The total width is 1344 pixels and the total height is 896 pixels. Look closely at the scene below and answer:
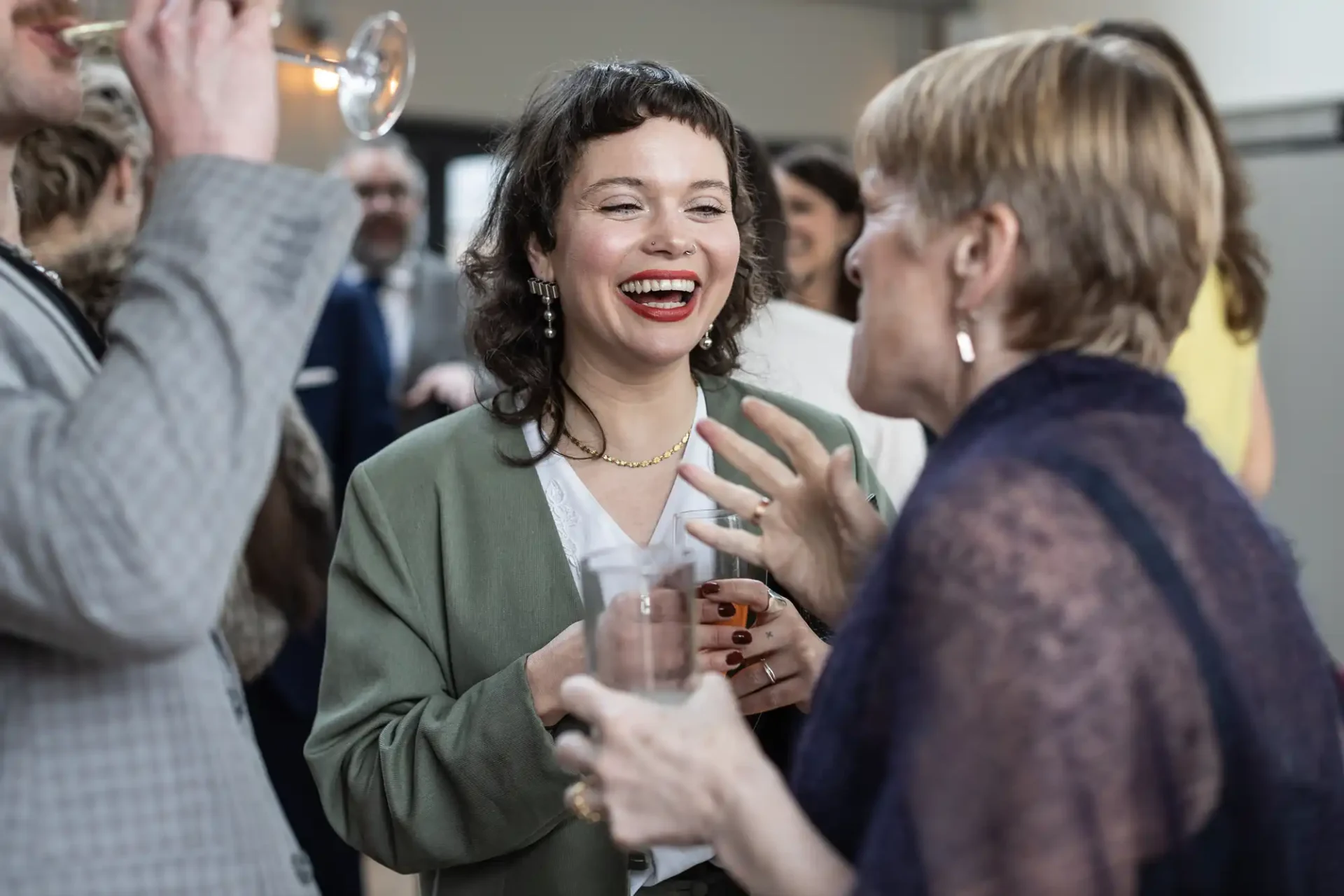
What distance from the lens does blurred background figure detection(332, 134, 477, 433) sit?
15.0ft

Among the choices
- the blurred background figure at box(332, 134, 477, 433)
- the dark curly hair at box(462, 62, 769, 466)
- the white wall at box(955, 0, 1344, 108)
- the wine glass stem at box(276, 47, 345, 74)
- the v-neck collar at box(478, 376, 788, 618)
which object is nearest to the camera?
the wine glass stem at box(276, 47, 345, 74)

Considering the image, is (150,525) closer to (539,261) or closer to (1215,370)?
(539,261)

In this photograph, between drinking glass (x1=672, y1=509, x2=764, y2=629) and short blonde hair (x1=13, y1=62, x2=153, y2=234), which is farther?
short blonde hair (x1=13, y1=62, x2=153, y2=234)

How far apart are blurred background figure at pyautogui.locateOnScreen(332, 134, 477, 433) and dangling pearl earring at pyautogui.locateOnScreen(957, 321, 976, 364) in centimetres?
318

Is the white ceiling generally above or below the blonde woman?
above

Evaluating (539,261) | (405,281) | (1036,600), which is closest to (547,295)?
(539,261)

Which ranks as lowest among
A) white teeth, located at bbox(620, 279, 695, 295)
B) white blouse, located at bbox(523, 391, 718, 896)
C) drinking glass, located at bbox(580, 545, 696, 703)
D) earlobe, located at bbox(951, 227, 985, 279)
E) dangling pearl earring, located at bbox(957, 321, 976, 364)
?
white blouse, located at bbox(523, 391, 718, 896)

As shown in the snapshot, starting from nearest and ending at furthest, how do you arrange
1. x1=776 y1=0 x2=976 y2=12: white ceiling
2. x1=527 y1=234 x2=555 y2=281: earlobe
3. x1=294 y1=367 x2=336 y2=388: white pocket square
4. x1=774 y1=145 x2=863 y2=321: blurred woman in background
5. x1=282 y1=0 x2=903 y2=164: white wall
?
x1=527 y1=234 x2=555 y2=281: earlobe < x1=294 y1=367 x2=336 y2=388: white pocket square < x1=774 y1=145 x2=863 y2=321: blurred woman in background < x1=282 y1=0 x2=903 y2=164: white wall < x1=776 y1=0 x2=976 y2=12: white ceiling

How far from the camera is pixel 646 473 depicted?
1948 mm

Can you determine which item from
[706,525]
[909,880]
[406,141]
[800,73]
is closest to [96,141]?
[706,525]

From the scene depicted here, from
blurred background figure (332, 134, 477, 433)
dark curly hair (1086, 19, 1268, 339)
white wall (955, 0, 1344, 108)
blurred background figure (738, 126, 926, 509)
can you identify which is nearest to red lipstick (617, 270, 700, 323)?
blurred background figure (738, 126, 926, 509)

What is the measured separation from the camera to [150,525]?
1.05 meters

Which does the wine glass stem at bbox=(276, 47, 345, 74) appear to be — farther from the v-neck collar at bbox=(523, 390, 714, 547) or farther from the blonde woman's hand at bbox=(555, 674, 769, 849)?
the blonde woman's hand at bbox=(555, 674, 769, 849)

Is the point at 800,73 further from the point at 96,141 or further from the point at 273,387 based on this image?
the point at 273,387
